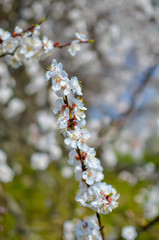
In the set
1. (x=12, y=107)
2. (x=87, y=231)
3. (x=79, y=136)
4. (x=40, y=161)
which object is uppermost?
(x=12, y=107)

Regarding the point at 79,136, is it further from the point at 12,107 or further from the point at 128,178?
the point at 128,178

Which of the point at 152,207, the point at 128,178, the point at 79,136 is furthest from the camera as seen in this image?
the point at 128,178

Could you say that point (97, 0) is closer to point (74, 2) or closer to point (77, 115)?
point (74, 2)

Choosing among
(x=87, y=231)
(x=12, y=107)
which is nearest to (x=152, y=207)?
(x=87, y=231)

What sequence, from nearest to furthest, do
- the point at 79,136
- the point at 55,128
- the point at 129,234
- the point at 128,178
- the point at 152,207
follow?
the point at 79,136, the point at 129,234, the point at 55,128, the point at 152,207, the point at 128,178

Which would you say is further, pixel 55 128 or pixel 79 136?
pixel 55 128

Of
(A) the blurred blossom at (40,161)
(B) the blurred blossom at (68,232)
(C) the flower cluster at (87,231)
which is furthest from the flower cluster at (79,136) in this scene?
(A) the blurred blossom at (40,161)

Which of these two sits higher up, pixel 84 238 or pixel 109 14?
A: pixel 109 14

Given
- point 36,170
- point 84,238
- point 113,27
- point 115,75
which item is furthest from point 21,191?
point 115,75
